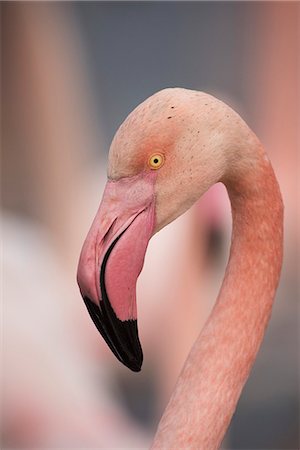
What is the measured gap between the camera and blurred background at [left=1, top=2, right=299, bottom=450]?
2.97 m

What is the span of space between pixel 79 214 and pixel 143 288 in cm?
72

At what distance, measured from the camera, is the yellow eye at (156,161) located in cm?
122

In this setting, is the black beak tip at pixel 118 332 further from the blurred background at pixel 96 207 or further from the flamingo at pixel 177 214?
the blurred background at pixel 96 207

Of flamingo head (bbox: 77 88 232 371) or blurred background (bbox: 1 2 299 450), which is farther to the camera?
blurred background (bbox: 1 2 299 450)

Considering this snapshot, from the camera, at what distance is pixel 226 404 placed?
1305 millimetres

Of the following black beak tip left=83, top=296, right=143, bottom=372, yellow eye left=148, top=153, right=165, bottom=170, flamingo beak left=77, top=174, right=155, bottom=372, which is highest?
yellow eye left=148, top=153, right=165, bottom=170

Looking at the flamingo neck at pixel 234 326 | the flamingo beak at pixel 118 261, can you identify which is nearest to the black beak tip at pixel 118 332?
the flamingo beak at pixel 118 261

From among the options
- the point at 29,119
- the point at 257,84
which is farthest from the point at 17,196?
the point at 257,84

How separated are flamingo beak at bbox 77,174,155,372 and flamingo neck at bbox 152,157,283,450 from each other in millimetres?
126

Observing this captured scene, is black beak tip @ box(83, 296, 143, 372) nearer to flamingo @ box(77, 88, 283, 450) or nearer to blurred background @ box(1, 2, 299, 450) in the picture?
flamingo @ box(77, 88, 283, 450)

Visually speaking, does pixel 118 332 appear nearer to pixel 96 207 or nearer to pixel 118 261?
pixel 118 261

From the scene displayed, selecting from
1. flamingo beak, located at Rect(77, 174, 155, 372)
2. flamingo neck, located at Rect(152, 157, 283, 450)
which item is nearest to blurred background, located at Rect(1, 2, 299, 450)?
flamingo neck, located at Rect(152, 157, 283, 450)

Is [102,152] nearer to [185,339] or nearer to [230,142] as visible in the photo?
[185,339]

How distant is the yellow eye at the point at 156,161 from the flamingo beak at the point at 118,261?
0.07ft
